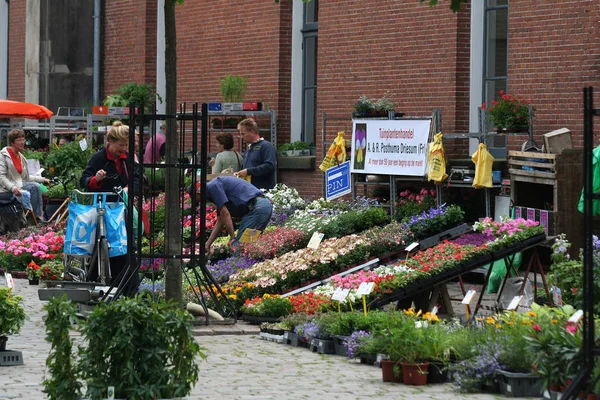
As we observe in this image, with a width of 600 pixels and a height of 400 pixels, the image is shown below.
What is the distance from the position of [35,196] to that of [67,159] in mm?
2471

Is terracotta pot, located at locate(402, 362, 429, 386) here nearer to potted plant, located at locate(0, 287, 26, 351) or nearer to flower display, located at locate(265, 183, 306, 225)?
potted plant, located at locate(0, 287, 26, 351)

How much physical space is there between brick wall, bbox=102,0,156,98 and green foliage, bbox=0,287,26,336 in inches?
616

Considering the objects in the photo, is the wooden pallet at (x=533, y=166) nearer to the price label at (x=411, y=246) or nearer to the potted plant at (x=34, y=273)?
the price label at (x=411, y=246)

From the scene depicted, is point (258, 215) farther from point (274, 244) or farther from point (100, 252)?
point (100, 252)

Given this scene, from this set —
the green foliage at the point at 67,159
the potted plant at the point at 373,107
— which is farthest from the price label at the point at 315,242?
the green foliage at the point at 67,159

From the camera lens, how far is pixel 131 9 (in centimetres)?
2547

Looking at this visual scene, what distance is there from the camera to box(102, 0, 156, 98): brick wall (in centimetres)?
2494

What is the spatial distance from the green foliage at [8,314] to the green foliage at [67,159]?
1322 cm

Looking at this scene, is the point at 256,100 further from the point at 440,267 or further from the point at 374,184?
the point at 440,267

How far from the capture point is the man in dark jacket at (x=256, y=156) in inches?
666

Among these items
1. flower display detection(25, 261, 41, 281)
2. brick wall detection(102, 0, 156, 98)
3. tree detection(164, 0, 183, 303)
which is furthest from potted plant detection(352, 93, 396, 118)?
brick wall detection(102, 0, 156, 98)

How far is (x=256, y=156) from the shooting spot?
17391 millimetres

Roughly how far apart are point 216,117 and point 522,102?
A: 760 cm

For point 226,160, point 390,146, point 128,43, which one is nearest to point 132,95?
point 128,43
